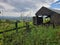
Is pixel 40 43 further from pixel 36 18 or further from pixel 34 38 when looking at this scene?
pixel 36 18

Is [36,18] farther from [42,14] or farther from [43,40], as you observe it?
[43,40]

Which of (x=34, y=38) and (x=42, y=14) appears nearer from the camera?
(x=34, y=38)

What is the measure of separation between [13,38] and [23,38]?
1.08ft

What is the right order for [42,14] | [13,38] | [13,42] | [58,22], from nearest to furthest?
[13,42]
[13,38]
[58,22]
[42,14]

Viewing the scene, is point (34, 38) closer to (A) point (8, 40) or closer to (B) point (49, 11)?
(A) point (8, 40)

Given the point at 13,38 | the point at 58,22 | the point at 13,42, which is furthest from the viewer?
the point at 58,22

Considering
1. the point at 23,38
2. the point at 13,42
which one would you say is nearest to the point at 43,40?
the point at 23,38

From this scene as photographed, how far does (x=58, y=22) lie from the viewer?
24906mm

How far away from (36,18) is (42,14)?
40.6 inches

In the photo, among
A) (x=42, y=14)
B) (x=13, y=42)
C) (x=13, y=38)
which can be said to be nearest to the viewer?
(x=13, y=42)

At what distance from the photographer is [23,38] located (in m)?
5.89

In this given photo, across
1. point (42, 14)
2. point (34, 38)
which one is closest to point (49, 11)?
point (42, 14)

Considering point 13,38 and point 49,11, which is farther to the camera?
point 49,11

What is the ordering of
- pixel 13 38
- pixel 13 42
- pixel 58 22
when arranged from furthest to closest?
pixel 58 22 < pixel 13 38 < pixel 13 42
